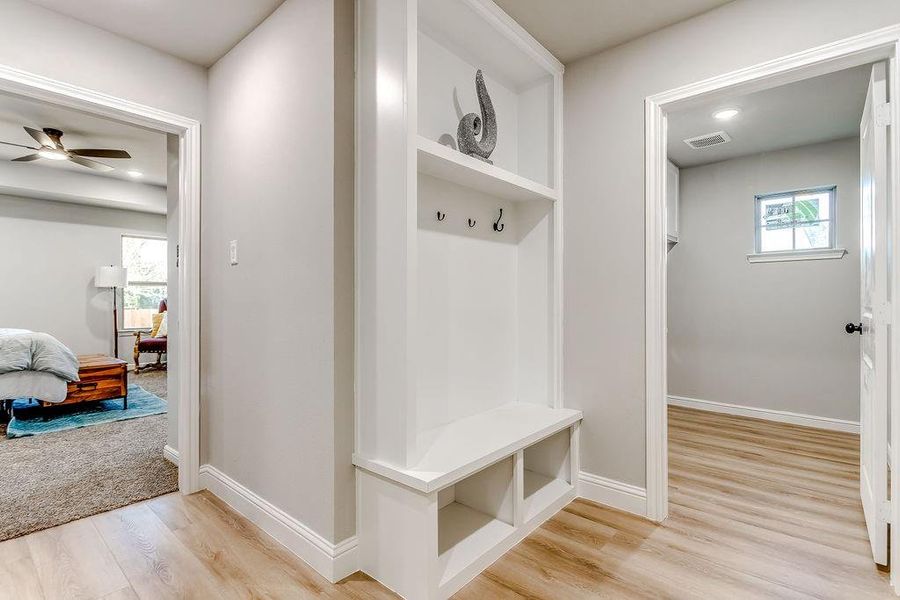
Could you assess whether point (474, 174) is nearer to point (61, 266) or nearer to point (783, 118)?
point (783, 118)

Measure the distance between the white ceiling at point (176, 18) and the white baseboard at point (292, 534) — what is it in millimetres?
2244

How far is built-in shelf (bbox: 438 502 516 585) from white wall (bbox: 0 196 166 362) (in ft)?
20.8

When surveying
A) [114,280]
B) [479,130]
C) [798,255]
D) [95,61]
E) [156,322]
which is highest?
[95,61]

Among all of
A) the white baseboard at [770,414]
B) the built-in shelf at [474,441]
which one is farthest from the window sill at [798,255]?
the built-in shelf at [474,441]

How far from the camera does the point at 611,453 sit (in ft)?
7.70

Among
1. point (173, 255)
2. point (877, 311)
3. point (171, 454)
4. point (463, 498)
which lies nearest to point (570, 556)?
point (463, 498)

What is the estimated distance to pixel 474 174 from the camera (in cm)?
208

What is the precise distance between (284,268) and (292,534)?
113cm

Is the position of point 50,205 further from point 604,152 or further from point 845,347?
point 845,347

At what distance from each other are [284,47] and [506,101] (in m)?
1.24

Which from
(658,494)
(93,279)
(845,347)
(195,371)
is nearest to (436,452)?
(658,494)

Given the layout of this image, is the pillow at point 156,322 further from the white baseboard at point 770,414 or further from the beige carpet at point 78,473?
the white baseboard at point 770,414

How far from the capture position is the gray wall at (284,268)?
174 centimetres

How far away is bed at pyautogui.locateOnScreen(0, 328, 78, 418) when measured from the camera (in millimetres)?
3727
